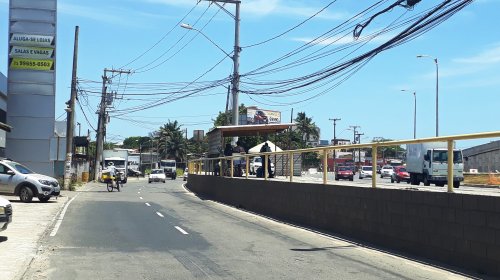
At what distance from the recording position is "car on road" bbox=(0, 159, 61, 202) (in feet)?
74.4

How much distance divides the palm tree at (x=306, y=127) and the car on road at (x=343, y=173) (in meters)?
91.0

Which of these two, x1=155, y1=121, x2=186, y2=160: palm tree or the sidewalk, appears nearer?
the sidewalk

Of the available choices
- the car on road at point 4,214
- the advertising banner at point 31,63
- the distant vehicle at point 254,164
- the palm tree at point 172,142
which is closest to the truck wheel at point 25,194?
the distant vehicle at point 254,164

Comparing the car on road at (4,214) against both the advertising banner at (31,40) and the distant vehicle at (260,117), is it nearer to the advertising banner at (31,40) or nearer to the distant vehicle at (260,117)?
the advertising banner at (31,40)

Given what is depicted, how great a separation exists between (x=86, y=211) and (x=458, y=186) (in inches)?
561

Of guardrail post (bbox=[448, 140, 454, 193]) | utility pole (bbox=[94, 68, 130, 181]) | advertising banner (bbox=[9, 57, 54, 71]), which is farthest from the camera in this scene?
utility pole (bbox=[94, 68, 130, 181])

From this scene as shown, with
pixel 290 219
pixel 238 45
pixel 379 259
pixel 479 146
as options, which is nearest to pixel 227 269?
pixel 379 259

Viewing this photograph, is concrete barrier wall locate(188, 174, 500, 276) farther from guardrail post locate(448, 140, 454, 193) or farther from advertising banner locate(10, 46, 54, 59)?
advertising banner locate(10, 46, 54, 59)

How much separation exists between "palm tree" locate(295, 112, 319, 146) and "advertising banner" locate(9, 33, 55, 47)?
251 ft

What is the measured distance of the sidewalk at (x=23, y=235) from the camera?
30.9ft

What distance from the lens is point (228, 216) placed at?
19516 millimetres

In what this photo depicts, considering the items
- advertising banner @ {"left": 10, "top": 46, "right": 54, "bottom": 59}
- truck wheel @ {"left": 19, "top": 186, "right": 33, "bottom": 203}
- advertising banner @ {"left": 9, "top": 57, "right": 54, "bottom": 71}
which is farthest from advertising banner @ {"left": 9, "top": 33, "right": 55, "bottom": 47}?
truck wheel @ {"left": 19, "top": 186, "right": 33, "bottom": 203}

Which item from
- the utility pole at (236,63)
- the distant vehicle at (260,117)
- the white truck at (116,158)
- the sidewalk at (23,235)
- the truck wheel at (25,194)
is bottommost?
the sidewalk at (23,235)

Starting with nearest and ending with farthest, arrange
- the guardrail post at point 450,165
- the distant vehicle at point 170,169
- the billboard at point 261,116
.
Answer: the guardrail post at point 450,165, the distant vehicle at point 170,169, the billboard at point 261,116
